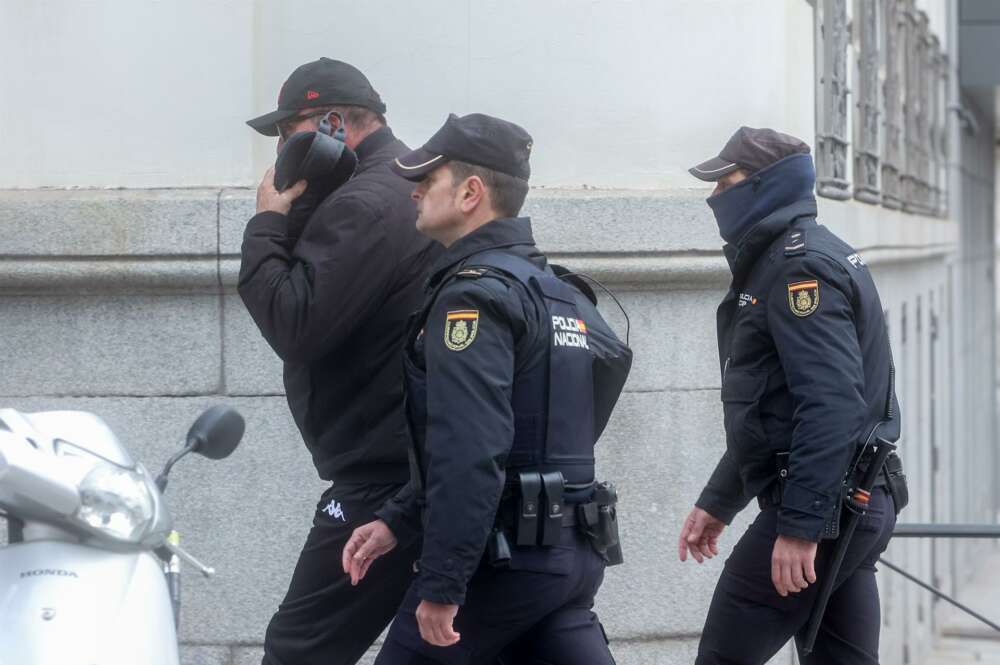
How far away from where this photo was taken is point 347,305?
13.2ft

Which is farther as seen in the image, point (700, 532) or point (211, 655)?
point (211, 655)

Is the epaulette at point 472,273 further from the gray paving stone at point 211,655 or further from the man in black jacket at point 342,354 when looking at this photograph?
the gray paving stone at point 211,655

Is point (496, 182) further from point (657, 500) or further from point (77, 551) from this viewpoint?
point (657, 500)

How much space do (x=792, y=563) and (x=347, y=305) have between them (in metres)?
1.26

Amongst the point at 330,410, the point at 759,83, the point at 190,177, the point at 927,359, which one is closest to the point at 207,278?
the point at 190,177

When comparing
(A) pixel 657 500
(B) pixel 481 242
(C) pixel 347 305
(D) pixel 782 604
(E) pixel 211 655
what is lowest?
(E) pixel 211 655

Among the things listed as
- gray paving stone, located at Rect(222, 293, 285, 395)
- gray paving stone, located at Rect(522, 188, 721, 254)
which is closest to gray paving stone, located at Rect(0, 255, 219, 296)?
gray paving stone, located at Rect(222, 293, 285, 395)

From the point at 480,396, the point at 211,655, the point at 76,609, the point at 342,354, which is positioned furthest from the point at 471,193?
the point at 211,655

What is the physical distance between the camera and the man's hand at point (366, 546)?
3674 mm

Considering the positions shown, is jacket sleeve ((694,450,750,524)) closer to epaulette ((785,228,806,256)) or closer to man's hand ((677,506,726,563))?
man's hand ((677,506,726,563))

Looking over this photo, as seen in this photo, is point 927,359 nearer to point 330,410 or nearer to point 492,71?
point 492,71

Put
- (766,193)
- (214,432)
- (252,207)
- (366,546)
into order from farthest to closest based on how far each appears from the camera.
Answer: (252,207) < (766,193) < (366,546) < (214,432)

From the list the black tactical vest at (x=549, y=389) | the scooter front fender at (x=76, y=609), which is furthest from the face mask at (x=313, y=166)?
the scooter front fender at (x=76, y=609)

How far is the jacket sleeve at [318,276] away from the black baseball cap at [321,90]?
35cm
